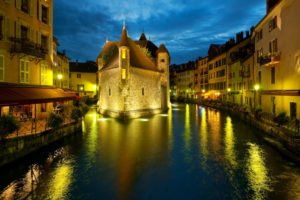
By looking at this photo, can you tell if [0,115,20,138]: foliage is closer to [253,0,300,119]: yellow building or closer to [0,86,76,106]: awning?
[0,86,76,106]: awning

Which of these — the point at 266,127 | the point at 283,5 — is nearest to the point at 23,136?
the point at 266,127

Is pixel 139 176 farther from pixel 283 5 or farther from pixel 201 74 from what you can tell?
pixel 201 74

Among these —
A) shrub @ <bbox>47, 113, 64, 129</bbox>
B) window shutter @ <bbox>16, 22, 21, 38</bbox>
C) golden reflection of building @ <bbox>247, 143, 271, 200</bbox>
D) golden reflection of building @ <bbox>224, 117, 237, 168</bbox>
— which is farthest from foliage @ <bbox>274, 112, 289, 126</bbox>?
window shutter @ <bbox>16, 22, 21, 38</bbox>

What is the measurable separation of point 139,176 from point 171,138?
714 centimetres

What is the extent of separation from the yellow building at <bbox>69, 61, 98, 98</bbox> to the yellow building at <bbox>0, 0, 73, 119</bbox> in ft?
130

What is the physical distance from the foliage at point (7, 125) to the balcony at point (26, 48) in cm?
639

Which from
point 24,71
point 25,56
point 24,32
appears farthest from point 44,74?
point 24,32

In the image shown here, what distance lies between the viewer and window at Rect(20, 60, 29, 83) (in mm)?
14719

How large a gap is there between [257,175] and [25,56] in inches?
680

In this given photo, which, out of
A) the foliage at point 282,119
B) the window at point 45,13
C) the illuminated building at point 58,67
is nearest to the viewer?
the foliage at point 282,119

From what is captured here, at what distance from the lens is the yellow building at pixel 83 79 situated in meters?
56.5

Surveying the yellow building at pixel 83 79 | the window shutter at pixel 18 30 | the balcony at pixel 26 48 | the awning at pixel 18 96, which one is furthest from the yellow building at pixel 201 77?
the window shutter at pixel 18 30

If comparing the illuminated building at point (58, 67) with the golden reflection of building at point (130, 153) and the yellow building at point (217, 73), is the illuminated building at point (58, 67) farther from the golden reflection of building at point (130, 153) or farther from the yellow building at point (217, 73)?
the yellow building at point (217, 73)

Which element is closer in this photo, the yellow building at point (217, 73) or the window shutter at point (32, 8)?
the window shutter at point (32, 8)
